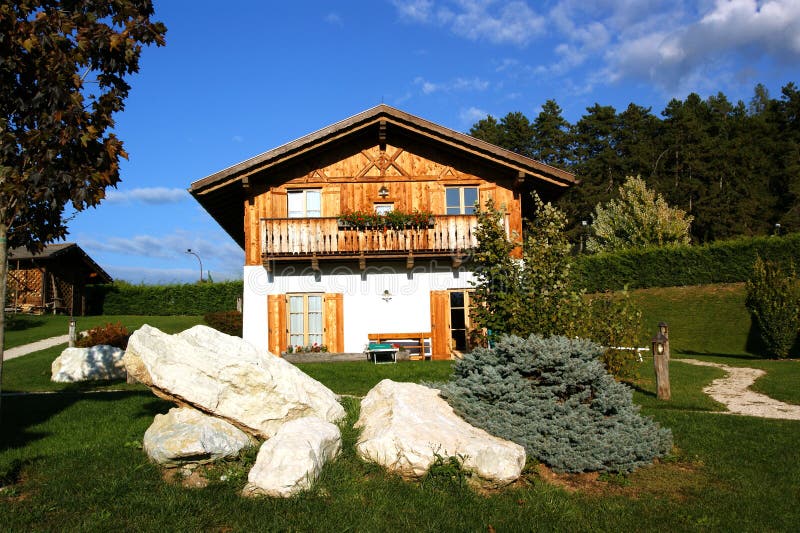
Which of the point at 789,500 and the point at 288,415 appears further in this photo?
the point at 288,415

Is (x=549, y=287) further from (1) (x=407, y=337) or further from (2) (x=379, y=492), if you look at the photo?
(1) (x=407, y=337)

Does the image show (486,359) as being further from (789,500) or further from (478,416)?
(789,500)

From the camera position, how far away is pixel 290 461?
694 centimetres

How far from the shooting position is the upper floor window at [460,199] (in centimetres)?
2084

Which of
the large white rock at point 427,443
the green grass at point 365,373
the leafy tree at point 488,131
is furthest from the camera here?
the leafy tree at point 488,131

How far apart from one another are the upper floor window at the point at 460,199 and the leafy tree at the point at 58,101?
505 inches

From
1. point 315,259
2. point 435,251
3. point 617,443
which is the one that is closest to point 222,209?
point 315,259

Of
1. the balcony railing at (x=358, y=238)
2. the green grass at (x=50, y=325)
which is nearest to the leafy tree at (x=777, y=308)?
the balcony railing at (x=358, y=238)

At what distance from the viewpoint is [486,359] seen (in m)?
9.26

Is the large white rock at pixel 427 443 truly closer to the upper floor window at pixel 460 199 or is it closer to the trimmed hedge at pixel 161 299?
the upper floor window at pixel 460 199

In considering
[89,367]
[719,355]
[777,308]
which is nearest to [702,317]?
[719,355]

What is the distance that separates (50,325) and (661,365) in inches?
1103

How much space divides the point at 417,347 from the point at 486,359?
1096 centimetres

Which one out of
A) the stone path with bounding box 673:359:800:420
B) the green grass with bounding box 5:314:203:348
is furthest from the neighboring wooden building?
the stone path with bounding box 673:359:800:420
